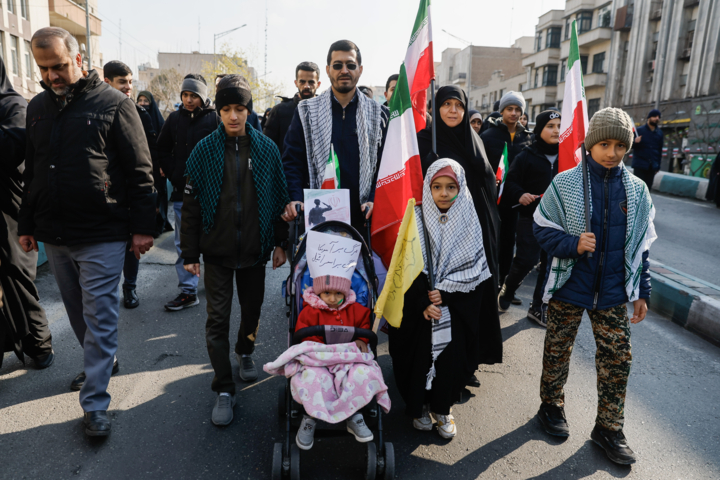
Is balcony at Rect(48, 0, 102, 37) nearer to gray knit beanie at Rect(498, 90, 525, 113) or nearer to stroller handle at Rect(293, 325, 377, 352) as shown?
gray knit beanie at Rect(498, 90, 525, 113)

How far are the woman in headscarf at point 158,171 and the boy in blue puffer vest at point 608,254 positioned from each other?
4.39 metres

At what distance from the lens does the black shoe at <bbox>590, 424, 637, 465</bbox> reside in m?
2.86

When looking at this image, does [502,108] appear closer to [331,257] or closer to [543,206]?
[543,206]

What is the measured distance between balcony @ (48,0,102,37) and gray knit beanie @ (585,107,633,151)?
108 ft

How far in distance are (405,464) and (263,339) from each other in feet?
6.74

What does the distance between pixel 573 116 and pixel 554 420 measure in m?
2.12

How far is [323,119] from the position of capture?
3779mm

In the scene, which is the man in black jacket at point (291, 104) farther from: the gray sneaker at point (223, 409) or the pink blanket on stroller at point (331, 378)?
the pink blanket on stroller at point (331, 378)

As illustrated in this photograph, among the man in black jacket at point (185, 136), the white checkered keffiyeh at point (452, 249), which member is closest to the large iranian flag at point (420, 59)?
the white checkered keffiyeh at point (452, 249)

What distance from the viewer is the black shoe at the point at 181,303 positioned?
16.9 feet

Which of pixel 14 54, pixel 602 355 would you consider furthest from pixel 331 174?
pixel 14 54

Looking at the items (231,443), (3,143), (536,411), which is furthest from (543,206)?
(3,143)

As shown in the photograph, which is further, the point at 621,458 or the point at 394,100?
the point at 394,100

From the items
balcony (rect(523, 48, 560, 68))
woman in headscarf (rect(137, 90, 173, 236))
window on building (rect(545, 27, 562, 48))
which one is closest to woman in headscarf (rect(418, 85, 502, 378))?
woman in headscarf (rect(137, 90, 173, 236))
